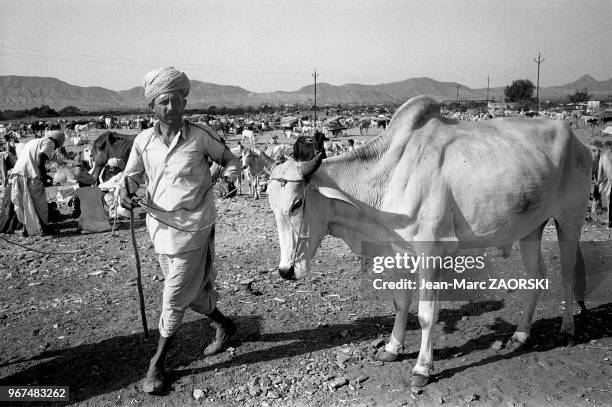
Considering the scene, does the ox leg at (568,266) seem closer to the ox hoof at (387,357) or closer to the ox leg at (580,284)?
the ox leg at (580,284)

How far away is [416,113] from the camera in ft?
13.0

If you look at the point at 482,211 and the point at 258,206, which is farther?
the point at 258,206

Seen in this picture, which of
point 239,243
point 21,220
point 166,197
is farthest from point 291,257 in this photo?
point 21,220

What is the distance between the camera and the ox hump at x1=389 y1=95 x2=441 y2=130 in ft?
13.0

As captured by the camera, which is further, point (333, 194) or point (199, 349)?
point (199, 349)

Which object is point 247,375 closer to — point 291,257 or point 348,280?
point 291,257

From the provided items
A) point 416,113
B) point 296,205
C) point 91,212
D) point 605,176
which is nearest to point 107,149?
point 91,212

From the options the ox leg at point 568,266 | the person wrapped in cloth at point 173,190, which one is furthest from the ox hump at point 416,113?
the ox leg at point 568,266

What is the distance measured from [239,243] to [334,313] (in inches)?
123

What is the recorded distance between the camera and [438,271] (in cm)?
377

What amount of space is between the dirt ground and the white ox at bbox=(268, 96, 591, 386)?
18.8 inches

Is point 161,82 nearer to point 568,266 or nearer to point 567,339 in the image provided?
point 568,266

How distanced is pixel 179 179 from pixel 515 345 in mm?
3169

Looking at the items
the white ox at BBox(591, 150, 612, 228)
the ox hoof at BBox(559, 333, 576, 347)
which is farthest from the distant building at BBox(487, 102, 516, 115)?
the ox hoof at BBox(559, 333, 576, 347)
